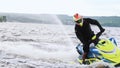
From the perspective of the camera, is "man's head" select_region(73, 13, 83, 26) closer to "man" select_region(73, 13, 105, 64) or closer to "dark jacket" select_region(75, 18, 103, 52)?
"man" select_region(73, 13, 105, 64)

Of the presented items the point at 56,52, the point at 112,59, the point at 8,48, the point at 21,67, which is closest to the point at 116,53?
the point at 112,59

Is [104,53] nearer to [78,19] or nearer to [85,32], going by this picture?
[85,32]

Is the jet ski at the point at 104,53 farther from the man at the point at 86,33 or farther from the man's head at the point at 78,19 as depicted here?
the man's head at the point at 78,19

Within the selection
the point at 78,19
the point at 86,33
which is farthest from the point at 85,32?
the point at 78,19

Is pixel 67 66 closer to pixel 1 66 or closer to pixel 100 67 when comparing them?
pixel 100 67

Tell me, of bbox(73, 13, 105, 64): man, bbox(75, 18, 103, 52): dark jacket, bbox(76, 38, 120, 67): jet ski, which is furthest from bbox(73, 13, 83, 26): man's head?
bbox(76, 38, 120, 67): jet ski

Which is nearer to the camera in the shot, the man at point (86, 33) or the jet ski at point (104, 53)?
the jet ski at point (104, 53)

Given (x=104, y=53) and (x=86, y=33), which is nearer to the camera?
(x=104, y=53)

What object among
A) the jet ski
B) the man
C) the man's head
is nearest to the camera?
the jet ski

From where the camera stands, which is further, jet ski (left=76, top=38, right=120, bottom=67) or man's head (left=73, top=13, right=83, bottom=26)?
man's head (left=73, top=13, right=83, bottom=26)

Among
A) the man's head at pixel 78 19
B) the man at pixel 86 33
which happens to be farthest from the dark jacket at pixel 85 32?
the man's head at pixel 78 19

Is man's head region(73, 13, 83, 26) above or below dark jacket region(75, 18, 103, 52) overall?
above

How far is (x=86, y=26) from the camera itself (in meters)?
17.1

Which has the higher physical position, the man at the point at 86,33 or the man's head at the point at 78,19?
the man's head at the point at 78,19
